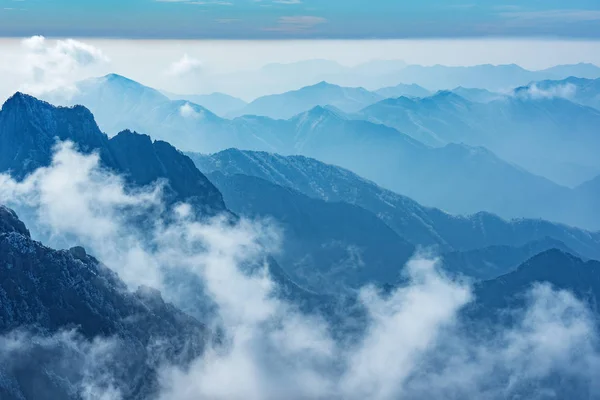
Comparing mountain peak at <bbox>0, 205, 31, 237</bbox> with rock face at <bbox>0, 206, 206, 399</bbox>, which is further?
mountain peak at <bbox>0, 205, 31, 237</bbox>

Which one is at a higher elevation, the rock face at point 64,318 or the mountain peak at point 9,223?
the mountain peak at point 9,223

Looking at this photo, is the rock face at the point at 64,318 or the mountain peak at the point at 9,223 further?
the mountain peak at the point at 9,223

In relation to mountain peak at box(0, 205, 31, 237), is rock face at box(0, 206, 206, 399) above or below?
below

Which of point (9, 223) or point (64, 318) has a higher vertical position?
point (9, 223)

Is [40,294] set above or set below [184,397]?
above

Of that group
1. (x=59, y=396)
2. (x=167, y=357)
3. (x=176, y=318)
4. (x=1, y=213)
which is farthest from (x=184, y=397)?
(x=1, y=213)

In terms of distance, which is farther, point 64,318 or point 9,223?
point 9,223

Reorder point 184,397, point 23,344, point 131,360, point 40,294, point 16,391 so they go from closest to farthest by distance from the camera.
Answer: point 16,391
point 23,344
point 40,294
point 131,360
point 184,397

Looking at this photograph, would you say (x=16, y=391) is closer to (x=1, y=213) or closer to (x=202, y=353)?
(x=1, y=213)
